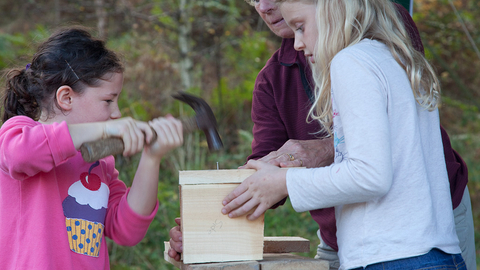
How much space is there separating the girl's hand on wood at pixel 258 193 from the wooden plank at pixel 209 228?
0.04 metres

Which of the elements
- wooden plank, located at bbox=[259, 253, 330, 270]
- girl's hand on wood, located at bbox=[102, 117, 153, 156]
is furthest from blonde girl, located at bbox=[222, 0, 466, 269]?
girl's hand on wood, located at bbox=[102, 117, 153, 156]

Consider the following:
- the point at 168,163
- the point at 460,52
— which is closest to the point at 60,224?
the point at 168,163

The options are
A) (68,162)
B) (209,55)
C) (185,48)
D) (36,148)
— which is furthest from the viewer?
(209,55)

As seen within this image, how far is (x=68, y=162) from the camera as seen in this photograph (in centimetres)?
188

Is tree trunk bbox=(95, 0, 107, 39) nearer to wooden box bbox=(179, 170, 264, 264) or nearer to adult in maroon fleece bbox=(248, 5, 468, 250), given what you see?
adult in maroon fleece bbox=(248, 5, 468, 250)

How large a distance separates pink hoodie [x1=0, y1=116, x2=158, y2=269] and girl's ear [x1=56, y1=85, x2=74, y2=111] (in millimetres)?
167

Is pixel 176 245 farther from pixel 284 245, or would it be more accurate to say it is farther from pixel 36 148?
pixel 36 148

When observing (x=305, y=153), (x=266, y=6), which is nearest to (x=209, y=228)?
(x=305, y=153)

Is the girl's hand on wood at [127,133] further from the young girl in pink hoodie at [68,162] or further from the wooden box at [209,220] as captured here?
the wooden box at [209,220]

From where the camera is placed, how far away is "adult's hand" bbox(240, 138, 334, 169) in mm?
1950

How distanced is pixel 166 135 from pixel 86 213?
1.66 feet

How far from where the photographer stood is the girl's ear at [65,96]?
1.88 m

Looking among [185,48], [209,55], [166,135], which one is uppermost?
[166,135]

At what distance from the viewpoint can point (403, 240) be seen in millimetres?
1470
